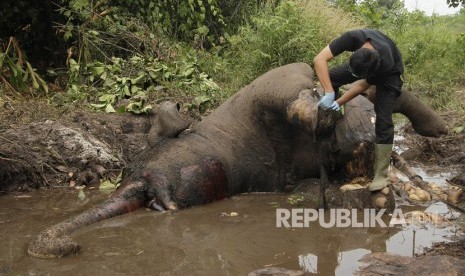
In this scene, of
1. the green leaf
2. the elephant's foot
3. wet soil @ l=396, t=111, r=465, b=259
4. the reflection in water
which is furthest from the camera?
the green leaf

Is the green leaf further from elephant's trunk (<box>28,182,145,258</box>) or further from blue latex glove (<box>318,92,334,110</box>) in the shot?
blue latex glove (<box>318,92,334,110</box>)

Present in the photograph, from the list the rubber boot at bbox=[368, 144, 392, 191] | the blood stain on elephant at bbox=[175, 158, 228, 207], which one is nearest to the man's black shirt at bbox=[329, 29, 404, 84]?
the rubber boot at bbox=[368, 144, 392, 191]

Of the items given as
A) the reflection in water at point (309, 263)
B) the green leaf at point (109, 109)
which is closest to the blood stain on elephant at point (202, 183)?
the reflection in water at point (309, 263)

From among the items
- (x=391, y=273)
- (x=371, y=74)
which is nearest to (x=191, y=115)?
(x=371, y=74)

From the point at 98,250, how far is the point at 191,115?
2.55m

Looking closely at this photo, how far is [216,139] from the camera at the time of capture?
4.12m

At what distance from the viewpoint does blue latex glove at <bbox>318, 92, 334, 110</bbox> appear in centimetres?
373

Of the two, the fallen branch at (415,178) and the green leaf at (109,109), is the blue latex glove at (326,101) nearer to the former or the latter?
the fallen branch at (415,178)

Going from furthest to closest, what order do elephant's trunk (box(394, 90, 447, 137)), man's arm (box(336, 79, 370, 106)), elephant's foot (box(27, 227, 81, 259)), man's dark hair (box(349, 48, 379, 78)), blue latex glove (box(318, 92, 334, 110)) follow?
elephant's trunk (box(394, 90, 447, 137)) → man's arm (box(336, 79, 370, 106)) → blue latex glove (box(318, 92, 334, 110)) → man's dark hair (box(349, 48, 379, 78)) → elephant's foot (box(27, 227, 81, 259))

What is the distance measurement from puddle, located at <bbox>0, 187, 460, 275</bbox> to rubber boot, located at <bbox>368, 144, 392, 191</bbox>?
388 millimetres

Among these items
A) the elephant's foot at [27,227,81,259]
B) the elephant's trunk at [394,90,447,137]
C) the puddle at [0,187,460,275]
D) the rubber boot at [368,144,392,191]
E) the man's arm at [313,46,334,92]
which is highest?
the man's arm at [313,46,334,92]

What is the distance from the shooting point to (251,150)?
4.17 metres

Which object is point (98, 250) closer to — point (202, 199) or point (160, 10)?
point (202, 199)

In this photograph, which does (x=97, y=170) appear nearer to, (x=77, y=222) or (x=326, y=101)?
(x=77, y=222)
